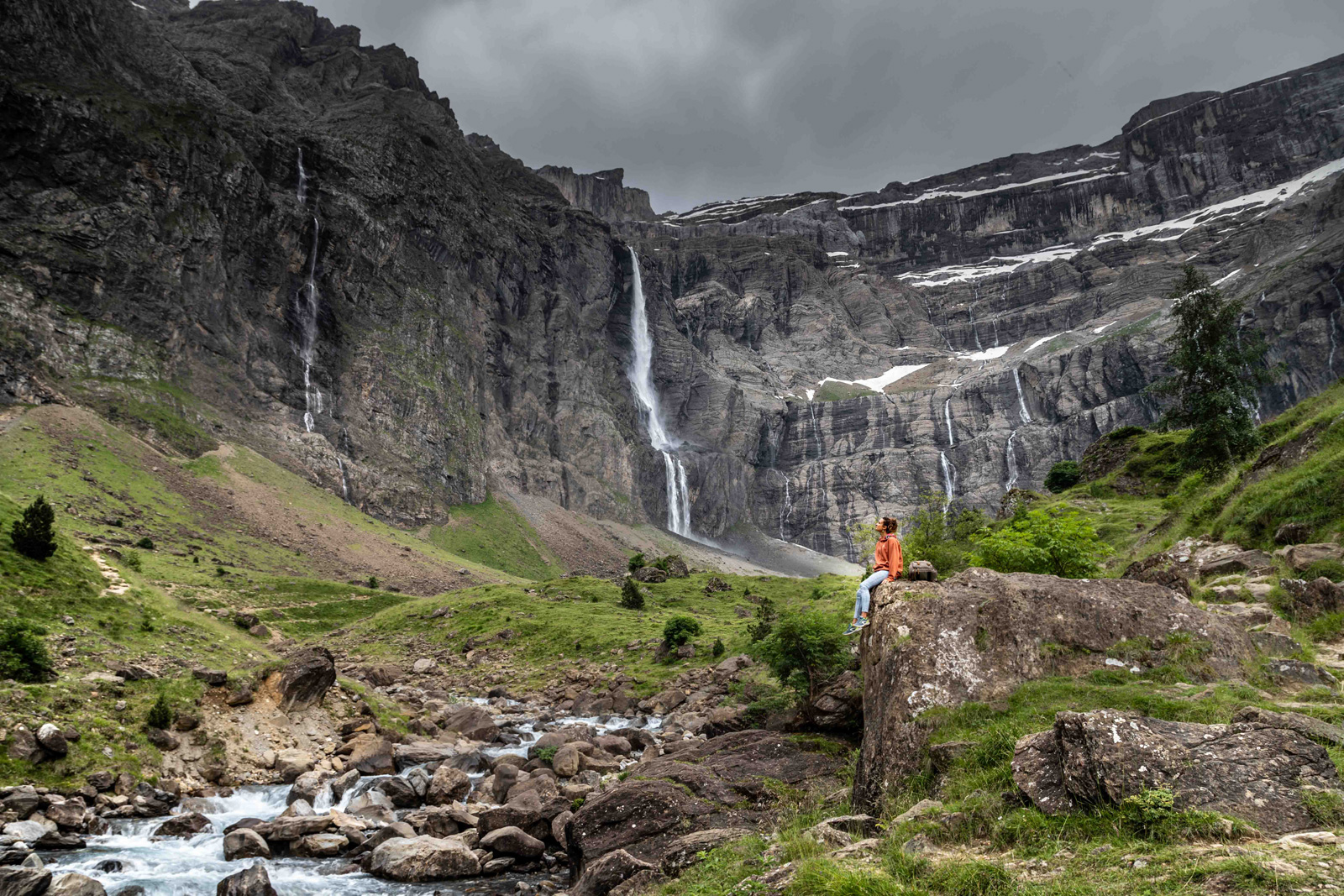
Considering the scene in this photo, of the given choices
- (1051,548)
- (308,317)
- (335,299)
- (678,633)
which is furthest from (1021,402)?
(1051,548)

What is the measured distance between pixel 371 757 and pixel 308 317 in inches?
5205

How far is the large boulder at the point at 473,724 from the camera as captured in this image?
32094 mm

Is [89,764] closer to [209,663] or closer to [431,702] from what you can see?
[209,663]

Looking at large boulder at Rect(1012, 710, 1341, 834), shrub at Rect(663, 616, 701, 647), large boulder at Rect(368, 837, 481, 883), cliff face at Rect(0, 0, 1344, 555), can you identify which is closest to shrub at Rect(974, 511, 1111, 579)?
large boulder at Rect(1012, 710, 1341, 834)

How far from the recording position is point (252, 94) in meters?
160

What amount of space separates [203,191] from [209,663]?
131 meters

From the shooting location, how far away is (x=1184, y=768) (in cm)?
737

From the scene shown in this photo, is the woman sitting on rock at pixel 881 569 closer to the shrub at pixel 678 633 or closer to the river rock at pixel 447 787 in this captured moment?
the river rock at pixel 447 787

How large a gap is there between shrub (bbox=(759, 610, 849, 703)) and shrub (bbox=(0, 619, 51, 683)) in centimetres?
2324

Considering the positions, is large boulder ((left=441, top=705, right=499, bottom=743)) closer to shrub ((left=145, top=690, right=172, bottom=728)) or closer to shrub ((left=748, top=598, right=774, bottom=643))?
shrub ((left=145, top=690, right=172, bottom=728))

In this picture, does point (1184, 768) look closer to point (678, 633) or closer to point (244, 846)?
point (244, 846)

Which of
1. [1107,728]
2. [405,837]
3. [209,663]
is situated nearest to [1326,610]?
[1107,728]

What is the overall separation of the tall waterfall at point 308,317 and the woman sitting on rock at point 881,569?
5099 inches

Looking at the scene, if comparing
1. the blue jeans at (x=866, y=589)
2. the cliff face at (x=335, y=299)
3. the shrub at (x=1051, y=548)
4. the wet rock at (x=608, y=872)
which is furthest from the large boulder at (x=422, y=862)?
the cliff face at (x=335, y=299)
